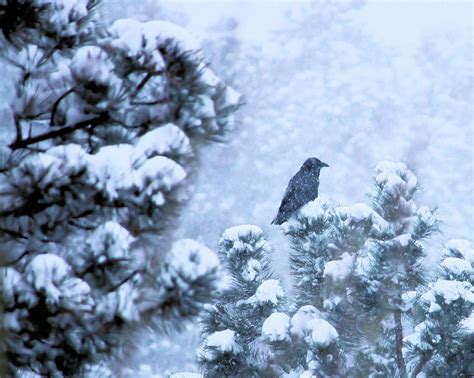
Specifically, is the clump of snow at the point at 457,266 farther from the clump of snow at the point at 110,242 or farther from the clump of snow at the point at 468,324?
the clump of snow at the point at 110,242

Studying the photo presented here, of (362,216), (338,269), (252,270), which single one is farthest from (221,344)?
(362,216)

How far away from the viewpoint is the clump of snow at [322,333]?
16.0ft

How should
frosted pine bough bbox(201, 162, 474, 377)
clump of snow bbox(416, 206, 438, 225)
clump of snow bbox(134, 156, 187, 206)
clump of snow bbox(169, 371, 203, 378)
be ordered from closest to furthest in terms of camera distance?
clump of snow bbox(134, 156, 187, 206) → frosted pine bough bbox(201, 162, 474, 377) → clump of snow bbox(416, 206, 438, 225) → clump of snow bbox(169, 371, 203, 378)

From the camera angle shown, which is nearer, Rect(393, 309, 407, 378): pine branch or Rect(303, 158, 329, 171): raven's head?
Rect(393, 309, 407, 378): pine branch

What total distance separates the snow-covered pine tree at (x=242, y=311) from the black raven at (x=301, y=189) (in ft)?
1.08

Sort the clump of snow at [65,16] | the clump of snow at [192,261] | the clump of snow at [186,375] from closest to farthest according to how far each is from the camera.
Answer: the clump of snow at [192,261] < the clump of snow at [65,16] < the clump of snow at [186,375]

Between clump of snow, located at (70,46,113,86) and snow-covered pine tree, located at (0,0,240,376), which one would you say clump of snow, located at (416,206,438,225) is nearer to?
snow-covered pine tree, located at (0,0,240,376)

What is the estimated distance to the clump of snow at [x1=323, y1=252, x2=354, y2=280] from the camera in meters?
5.23

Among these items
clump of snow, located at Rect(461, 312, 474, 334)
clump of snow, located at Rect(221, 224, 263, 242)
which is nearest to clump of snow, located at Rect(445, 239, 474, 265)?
clump of snow, located at Rect(461, 312, 474, 334)

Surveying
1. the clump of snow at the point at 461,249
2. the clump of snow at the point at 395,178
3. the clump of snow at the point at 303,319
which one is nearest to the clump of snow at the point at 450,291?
the clump of snow at the point at 461,249

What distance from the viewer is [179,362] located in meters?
10.6

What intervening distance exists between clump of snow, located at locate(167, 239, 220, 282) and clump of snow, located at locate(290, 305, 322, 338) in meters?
2.65

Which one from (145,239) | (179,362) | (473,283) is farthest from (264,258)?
(179,362)

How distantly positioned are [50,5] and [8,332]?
1647mm
